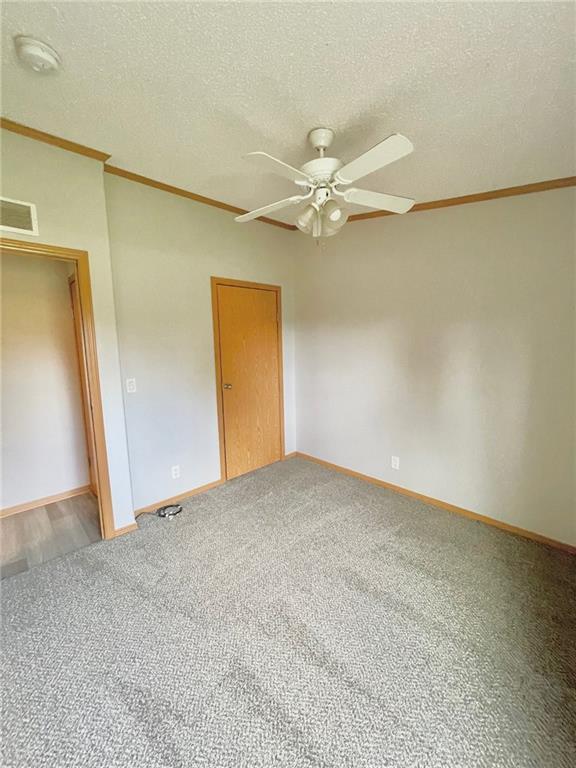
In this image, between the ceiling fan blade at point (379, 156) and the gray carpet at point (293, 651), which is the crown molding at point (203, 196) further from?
the gray carpet at point (293, 651)

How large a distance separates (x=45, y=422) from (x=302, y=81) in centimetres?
330

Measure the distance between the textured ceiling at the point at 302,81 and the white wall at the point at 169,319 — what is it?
52 centimetres

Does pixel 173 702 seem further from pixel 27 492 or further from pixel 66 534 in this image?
pixel 27 492

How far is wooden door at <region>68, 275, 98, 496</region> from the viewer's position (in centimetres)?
234

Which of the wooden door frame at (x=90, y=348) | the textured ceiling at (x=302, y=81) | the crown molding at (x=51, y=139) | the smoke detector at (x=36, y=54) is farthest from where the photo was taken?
the wooden door frame at (x=90, y=348)

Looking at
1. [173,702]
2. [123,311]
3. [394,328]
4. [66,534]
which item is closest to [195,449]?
[66,534]

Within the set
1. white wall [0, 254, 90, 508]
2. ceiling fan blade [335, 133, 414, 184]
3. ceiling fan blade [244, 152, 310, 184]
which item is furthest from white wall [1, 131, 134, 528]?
ceiling fan blade [335, 133, 414, 184]

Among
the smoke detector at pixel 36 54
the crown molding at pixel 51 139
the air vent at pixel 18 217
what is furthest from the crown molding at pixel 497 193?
the air vent at pixel 18 217

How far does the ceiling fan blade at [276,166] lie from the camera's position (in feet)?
4.44

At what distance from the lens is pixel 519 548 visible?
2381 millimetres

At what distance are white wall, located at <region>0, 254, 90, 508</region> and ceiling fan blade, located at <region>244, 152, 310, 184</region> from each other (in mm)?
2508

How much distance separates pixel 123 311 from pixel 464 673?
295 cm

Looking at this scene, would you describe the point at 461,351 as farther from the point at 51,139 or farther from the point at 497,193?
the point at 51,139

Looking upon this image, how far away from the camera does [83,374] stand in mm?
2432
